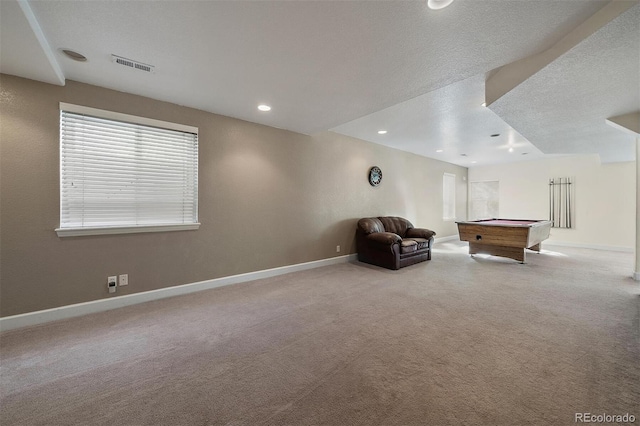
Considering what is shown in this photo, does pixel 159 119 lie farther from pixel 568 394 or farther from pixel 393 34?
pixel 568 394

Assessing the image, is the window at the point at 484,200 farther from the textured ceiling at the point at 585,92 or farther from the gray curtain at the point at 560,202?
the textured ceiling at the point at 585,92

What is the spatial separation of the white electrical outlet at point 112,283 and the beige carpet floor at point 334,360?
0.83 ft

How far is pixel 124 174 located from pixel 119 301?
1.46 metres

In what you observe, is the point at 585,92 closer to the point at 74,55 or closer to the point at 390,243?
the point at 390,243

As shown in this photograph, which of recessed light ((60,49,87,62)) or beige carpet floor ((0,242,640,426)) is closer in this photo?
beige carpet floor ((0,242,640,426))

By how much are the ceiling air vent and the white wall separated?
32.0 feet

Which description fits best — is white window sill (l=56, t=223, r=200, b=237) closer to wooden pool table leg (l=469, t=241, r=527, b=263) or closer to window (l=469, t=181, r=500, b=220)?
wooden pool table leg (l=469, t=241, r=527, b=263)

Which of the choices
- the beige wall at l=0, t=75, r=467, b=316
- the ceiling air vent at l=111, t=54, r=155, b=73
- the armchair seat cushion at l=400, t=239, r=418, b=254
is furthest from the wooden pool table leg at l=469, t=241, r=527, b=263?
the ceiling air vent at l=111, t=54, r=155, b=73

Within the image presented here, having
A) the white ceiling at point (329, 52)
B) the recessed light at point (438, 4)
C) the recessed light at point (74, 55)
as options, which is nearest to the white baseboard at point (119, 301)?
the white ceiling at point (329, 52)

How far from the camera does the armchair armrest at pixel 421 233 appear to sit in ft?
17.5

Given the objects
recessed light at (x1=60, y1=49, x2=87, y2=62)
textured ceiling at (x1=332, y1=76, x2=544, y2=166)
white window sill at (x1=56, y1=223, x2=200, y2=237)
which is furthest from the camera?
textured ceiling at (x1=332, y1=76, x2=544, y2=166)

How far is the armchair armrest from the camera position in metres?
5.33

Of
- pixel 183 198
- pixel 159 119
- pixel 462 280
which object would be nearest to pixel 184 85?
pixel 159 119

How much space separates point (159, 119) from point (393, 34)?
2.84 metres
